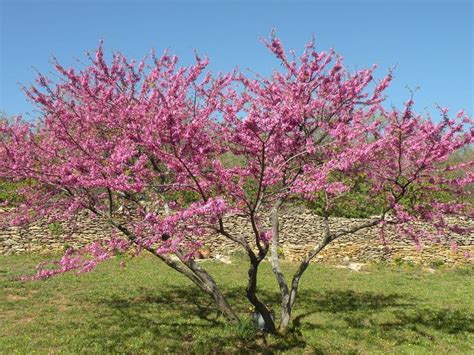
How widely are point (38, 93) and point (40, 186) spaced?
293cm

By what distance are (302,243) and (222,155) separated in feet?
41.7

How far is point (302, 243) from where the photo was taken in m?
21.4

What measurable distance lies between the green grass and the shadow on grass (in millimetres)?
23

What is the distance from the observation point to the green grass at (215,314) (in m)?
8.49

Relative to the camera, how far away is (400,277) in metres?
16.3

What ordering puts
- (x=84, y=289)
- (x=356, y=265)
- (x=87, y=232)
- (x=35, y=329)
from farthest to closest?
(x=87, y=232), (x=356, y=265), (x=84, y=289), (x=35, y=329)

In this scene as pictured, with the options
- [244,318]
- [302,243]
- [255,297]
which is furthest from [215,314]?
[302,243]

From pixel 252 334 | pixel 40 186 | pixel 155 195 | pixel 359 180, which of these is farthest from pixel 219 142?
pixel 40 186

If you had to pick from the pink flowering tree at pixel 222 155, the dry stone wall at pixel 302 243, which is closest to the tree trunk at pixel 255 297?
the pink flowering tree at pixel 222 155

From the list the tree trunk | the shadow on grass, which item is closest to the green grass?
the shadow on grass

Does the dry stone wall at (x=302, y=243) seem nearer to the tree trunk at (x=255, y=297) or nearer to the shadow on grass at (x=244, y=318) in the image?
the shadow on grass at (x=244, y=318)

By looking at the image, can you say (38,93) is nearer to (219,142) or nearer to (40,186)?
(40,186)

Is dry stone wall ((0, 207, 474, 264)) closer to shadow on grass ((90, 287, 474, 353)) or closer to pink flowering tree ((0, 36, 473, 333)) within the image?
shadow on grass ((90, 287, 474, 353))

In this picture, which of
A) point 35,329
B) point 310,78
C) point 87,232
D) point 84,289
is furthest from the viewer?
point 87,232
